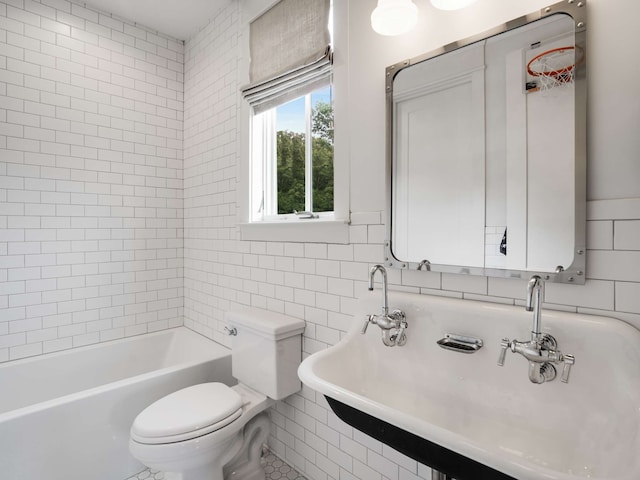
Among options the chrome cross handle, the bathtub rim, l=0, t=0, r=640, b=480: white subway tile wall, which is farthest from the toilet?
the chrome cross handle

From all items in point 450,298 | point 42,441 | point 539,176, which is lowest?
point 42,441

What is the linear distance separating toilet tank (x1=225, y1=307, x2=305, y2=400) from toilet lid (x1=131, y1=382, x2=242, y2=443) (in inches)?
6.5

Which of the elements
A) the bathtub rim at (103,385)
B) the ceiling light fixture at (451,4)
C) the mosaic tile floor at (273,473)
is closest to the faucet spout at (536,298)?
the ceiling light fixture at (451,4)

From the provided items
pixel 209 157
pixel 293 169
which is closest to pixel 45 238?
pixel 209 157

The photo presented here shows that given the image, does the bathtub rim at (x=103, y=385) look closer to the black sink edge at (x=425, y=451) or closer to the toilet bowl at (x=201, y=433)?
the toilet bowl at (x=201, y=433)

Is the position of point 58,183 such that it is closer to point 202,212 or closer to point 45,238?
point 45,238

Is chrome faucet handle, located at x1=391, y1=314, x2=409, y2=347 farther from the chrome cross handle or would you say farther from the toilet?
the toilet

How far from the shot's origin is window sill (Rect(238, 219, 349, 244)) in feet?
5.42

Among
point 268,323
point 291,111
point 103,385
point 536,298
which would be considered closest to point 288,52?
point 291,111

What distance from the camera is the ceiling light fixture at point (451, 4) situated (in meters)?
1.18

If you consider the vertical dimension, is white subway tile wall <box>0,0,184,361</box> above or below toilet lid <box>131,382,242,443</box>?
above

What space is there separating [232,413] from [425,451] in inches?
39.8

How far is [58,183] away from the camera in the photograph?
2355 millimetres

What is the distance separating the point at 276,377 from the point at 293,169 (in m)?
1.20
